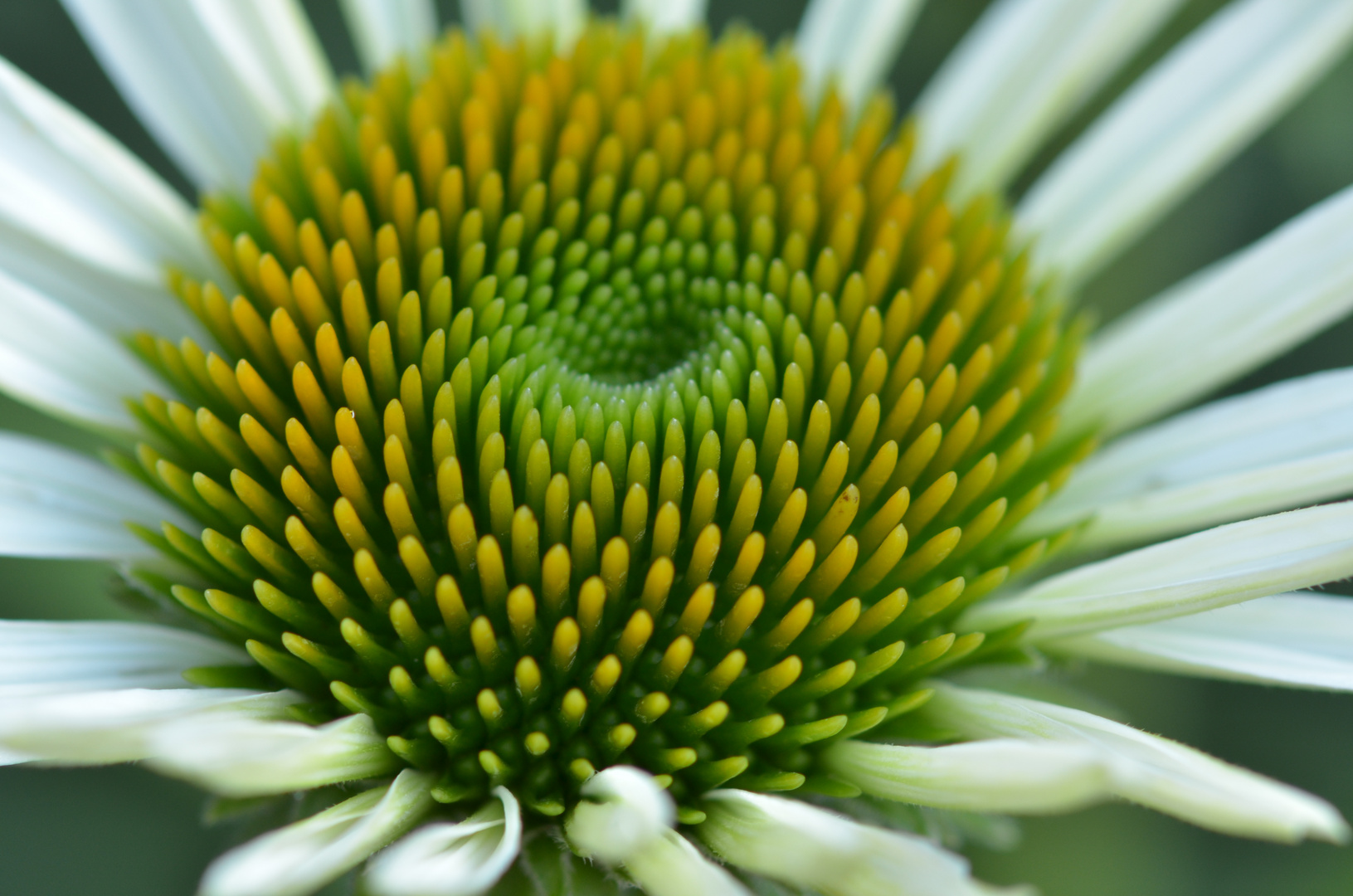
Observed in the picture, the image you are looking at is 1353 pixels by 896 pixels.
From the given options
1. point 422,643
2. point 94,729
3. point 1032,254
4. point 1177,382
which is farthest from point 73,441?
point 1177,382

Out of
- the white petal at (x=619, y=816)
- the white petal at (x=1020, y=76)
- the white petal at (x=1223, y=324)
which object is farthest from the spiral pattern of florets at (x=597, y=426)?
the white petal at (x=1020, y=76)

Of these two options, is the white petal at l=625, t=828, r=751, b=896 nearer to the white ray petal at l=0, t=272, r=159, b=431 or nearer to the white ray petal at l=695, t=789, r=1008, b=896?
the white ray petal at l=695, t=789, r=1008, b=896

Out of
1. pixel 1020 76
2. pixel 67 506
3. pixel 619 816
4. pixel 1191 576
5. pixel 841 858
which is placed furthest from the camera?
pixel 1020 76

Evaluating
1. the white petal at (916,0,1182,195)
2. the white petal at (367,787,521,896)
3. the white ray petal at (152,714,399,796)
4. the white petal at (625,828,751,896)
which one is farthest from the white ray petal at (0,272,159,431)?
the white petal at (916,0,1182,195)

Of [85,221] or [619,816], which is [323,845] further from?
[85,221]

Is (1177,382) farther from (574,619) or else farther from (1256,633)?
(574,619)

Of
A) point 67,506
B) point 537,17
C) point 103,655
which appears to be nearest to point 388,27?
point 537,17

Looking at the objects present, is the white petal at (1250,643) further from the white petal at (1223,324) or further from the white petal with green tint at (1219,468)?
the white petal at (1223,324)
